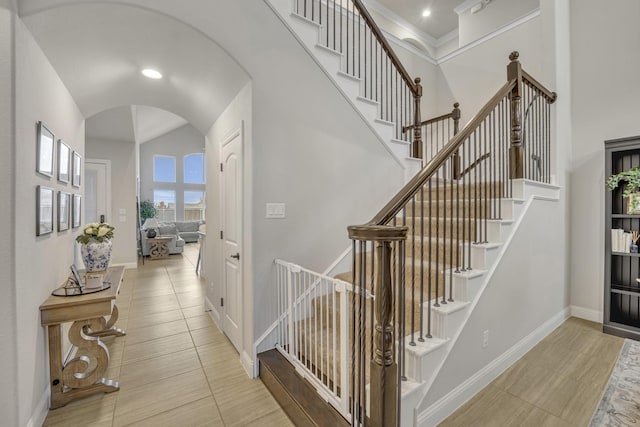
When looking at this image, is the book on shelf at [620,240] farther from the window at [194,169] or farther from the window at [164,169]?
the window at [164,169]

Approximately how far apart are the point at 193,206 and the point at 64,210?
10.2 m

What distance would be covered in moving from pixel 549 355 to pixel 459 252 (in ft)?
5.04

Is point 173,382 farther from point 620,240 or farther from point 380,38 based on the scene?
point 620,240

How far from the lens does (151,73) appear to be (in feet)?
8.61

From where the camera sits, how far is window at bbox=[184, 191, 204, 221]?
1202 cm

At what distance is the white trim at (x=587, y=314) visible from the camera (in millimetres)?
3344

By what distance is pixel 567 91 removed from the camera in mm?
3516

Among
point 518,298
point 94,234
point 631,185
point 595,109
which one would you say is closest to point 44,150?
point 94,234

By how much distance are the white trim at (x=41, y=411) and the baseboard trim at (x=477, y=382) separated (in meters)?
2.39

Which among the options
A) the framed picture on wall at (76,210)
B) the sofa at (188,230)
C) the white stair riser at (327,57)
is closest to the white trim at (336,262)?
the white stair riser at (327,57)

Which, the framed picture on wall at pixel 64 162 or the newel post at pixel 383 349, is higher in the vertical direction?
the framed picture on wall at pixel 64 162

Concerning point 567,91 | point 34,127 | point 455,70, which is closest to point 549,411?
point 567,91

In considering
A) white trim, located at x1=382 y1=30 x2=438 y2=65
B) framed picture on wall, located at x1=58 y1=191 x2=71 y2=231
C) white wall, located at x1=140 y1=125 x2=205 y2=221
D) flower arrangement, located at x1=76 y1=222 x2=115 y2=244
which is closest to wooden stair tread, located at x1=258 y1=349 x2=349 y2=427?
flower arrangement, located at x1=76 y1=222 x2=115 y2=244

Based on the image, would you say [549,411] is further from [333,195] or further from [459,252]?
[333,195]
